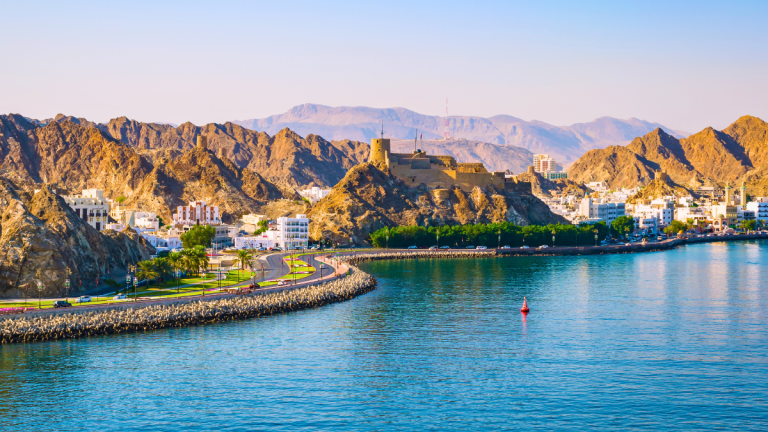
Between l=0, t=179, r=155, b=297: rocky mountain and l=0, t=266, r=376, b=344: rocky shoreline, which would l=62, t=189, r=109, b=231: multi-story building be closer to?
l=0, t=179, r=155, b=297: rocky mountain

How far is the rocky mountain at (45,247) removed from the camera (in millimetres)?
87688

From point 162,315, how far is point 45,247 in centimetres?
1889

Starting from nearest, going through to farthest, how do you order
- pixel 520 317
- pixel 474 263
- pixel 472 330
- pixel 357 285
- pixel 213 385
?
pixel 213 385, pixel 472 330, pixel 520 317, pixel 357 285, pixel 474 263

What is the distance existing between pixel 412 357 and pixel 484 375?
901cm

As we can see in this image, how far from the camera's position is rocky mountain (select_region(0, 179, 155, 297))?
3452 inches

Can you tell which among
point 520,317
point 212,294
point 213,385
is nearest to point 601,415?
point 213,385

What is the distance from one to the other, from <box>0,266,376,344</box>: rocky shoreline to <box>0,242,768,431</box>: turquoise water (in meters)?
2.27

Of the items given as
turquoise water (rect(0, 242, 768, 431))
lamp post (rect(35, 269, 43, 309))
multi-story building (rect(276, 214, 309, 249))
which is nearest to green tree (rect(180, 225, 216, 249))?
multi-story building (rect(276, 214, 309, 249))

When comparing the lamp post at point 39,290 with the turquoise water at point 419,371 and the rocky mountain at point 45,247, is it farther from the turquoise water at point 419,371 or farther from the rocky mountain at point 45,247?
the turquoise water at point 419,371

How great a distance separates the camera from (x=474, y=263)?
556ft

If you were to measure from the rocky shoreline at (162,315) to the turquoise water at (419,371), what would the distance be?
7.45 feet

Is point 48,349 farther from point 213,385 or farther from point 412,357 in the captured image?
point 412,357

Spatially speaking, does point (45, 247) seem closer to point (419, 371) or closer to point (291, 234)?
point (419, 371)

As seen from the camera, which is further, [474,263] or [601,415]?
[474,263]
